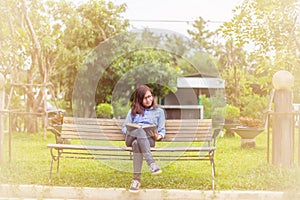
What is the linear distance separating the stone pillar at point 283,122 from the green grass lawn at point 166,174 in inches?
5.8

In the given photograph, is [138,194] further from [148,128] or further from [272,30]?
[272,30]

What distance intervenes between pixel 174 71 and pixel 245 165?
783 cm

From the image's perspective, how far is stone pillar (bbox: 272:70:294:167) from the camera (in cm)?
431

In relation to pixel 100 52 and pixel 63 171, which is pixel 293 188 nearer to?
pixel 63 171

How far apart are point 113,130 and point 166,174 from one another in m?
0.74

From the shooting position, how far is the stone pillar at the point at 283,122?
4.31 m

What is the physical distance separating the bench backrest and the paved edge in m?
0.65

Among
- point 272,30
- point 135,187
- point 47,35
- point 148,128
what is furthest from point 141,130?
point 47,35

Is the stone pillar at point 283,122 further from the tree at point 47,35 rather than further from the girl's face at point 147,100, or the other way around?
the tree at point 47,35

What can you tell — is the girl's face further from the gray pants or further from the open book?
the gray pants

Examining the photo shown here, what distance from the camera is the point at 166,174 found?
462 cm

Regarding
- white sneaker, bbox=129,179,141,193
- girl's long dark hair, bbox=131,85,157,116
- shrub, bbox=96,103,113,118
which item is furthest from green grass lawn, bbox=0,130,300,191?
shrub, bbox=96,103,113,118

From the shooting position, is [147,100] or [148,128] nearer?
[148,128]

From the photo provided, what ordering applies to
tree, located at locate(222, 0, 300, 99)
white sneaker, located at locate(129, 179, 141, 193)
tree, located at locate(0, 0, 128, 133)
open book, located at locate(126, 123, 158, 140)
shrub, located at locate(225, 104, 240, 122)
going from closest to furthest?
white sneaker, located at locate(129, 179, 141, 193)
open book, located at locate(126, 123, 158, 140)
tree, located at locate(222, 0, 300, 99)
tree, located at locate(0, 0, 128, 133)
shrub, located at locate(225, 104, 240, 122)
